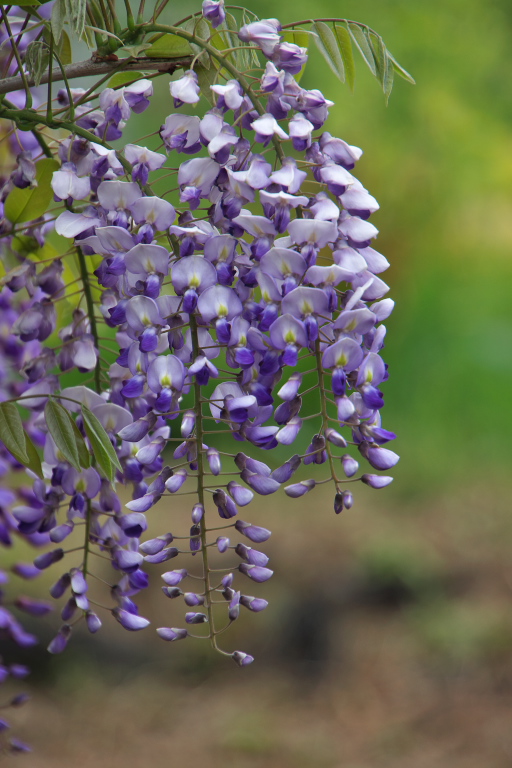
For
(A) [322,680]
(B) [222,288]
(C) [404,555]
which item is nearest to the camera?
(B) [222,288]

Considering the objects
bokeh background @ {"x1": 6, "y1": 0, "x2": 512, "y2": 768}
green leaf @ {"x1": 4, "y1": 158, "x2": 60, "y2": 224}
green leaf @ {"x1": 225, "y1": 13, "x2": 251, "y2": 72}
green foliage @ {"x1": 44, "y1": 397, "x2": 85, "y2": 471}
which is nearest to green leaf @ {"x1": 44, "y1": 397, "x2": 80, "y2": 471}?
green foliage @ {"x1": 44, "y1": 397, "x2": 85, "y2": 471}

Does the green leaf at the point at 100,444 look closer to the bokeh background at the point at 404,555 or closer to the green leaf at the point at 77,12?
the green leaf at the point at 77,12

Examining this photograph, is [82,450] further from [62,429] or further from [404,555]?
[404,555]

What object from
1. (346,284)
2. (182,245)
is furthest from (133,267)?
(346,284)

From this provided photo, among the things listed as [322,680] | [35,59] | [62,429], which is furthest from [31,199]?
[322,680]

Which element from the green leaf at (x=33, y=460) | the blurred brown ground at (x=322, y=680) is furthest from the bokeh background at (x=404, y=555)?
the green leaf at (x=33, y=460)

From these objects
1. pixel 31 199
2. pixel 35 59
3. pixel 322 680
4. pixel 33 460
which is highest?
pixel 35 59

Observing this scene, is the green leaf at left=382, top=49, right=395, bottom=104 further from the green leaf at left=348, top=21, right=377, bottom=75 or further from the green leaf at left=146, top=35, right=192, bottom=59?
the green leaf at left=146, top=35, right=192, bottom=59
